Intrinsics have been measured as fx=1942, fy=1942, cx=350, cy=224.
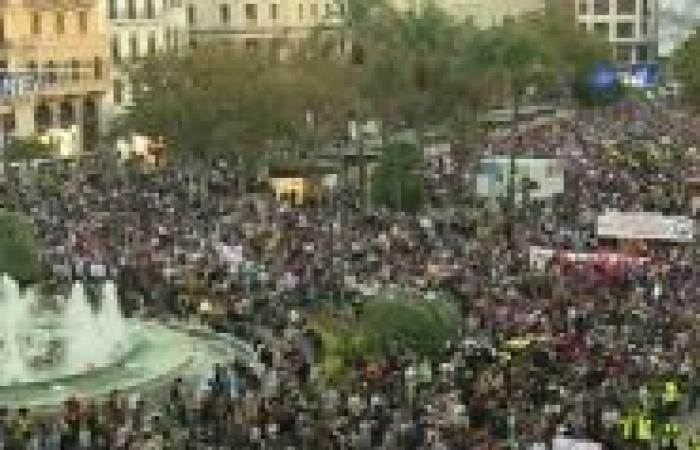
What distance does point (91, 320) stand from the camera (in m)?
25.4

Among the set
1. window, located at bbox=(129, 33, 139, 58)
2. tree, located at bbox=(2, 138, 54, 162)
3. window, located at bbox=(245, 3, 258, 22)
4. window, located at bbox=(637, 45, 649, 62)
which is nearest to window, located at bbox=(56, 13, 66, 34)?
window, located at bbox=(129, 33, 139, 58)

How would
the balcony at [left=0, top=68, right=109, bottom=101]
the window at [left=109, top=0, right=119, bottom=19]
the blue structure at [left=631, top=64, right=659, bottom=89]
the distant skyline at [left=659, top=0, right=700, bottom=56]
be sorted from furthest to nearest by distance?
the distant skyline at [left=659, top=0, right=700, bottom=56] → the blue structure at [left=631, top=64, right=659, bottom=89] → the window at [left=109, top=0, right=119, bottom=19] → the balcony at [left=0, top=68, right=109, bottom=101]

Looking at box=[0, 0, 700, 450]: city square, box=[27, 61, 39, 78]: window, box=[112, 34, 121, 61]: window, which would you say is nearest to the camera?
box=[0, 0, 700, 450]: city square

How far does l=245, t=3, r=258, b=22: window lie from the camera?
302 feet

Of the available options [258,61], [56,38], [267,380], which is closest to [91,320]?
[267,380]

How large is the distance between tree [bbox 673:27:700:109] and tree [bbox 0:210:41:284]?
39.9 meters

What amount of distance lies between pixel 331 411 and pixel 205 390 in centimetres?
189

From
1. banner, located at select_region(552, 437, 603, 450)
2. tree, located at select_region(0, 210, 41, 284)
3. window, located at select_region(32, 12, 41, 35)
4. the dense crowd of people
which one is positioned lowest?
banner, located at select_region(552, 437, 603, 450)

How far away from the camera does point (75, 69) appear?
70188mm

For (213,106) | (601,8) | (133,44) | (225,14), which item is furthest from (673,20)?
(213,106)

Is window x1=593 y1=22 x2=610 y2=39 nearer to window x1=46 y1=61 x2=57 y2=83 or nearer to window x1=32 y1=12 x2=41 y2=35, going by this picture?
window x1=46 y1=61 x2=57 y2=83

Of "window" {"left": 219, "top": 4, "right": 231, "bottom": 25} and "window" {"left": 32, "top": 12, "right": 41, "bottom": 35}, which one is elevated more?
"window" {"left": 219, "top": 4, "right": 231, "bottom": 25}

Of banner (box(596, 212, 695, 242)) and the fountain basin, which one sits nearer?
the fountain basin

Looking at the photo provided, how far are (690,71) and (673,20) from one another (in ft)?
185
